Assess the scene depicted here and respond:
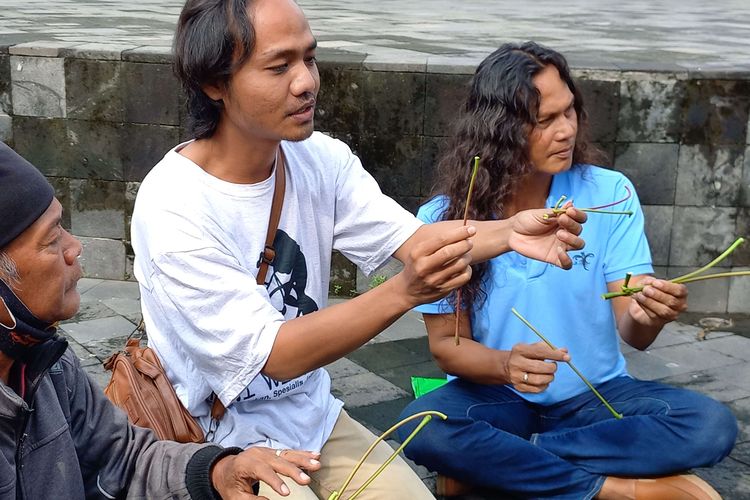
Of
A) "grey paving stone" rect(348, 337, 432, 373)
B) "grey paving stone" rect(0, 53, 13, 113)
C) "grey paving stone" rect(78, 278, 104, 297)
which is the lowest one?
"grey paving stone" rect(78, 278, 104, 297)

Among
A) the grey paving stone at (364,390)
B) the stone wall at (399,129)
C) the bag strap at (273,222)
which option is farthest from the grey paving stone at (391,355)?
the bag strap at (273,222)

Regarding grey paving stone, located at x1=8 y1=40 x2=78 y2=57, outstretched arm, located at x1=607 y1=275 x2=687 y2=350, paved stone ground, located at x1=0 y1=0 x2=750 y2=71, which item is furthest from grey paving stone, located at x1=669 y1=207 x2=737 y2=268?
grey paving stone, located at x1=8 y1=40 x2=78 y2=57

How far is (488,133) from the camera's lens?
319cm

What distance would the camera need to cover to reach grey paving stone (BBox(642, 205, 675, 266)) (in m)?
5.29

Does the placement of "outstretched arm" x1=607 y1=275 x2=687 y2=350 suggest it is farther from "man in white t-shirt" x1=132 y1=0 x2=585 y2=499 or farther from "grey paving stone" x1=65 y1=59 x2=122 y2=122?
"grey paving stone" x1=65 y1=59 x2=122 y2=122

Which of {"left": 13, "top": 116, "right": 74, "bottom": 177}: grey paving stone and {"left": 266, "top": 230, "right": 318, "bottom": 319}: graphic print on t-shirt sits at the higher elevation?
{"left": 266, "top": 230, "right": 318, "bottom": 319}: graphic print on t-shirt

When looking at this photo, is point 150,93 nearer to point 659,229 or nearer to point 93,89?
point 93,89

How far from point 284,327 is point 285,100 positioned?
0.56 metres

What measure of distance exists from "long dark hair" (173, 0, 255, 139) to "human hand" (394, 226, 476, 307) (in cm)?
68

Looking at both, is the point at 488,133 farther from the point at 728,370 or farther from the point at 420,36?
the point at 420,36

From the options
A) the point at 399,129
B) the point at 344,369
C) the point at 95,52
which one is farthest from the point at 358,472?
the point at 95,52

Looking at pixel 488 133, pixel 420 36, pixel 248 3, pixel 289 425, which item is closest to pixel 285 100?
pixel 248 3

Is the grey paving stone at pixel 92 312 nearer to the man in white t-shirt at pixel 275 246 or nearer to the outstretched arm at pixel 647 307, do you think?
the man in white t-shirt at pixel 275 246

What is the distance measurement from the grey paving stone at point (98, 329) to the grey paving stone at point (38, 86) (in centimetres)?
132
